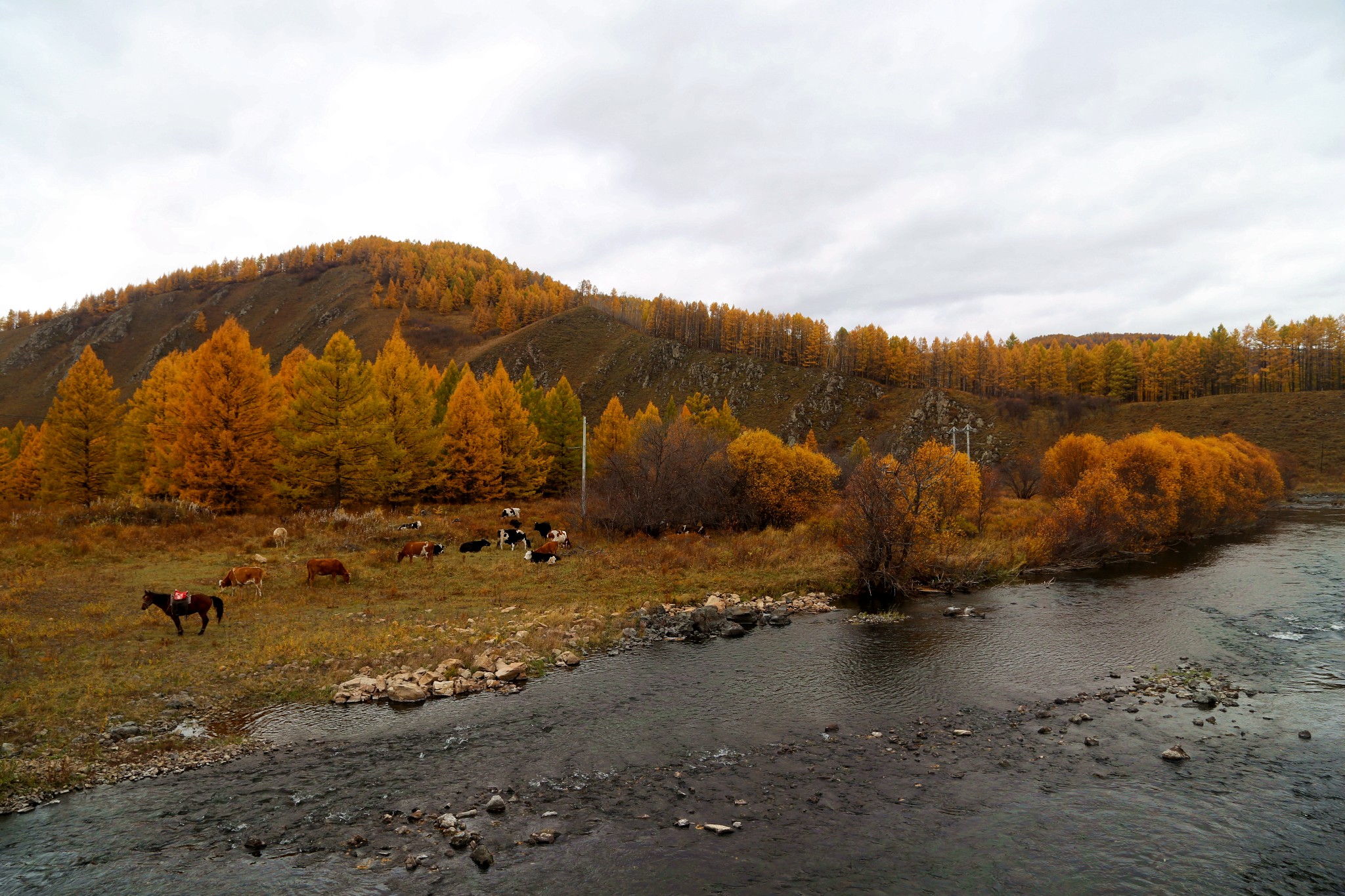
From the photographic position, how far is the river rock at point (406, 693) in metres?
14.0

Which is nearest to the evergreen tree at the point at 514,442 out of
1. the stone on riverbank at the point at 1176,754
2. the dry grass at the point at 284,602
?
the dry grass at the point at 284,602

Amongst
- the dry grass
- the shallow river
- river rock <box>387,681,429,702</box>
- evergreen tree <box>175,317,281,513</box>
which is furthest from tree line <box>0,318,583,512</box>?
the shallow river

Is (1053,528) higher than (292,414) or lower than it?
lower

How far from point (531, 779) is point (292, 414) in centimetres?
3703

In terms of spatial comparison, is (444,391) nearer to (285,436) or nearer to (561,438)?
(561,438)

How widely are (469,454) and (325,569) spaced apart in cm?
2777

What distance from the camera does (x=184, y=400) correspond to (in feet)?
122

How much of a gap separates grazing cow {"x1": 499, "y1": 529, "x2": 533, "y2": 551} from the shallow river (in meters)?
15.9

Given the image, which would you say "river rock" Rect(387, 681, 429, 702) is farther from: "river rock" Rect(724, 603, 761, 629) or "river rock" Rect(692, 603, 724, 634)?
"river rock" Rect(724, 603, 761, 629)

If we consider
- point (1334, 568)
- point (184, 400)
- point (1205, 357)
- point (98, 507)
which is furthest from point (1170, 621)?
point (1205, 357)

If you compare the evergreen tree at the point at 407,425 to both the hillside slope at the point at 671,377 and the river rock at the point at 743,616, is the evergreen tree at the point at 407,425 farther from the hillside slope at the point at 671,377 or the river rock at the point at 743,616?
the hillside slope at the point at 671,377

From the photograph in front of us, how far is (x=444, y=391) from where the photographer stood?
66.8 metres

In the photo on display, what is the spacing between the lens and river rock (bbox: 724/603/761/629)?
21266mm

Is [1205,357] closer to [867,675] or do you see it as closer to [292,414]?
[867,675]
